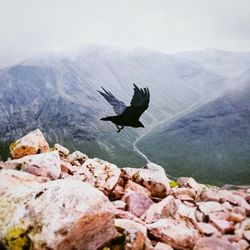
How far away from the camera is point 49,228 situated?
26.6ft

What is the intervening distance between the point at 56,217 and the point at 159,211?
18.1 feet

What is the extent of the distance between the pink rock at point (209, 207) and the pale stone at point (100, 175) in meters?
3.98

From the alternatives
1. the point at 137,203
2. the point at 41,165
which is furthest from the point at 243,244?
the point at 41,165

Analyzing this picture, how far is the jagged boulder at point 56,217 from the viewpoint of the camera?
8156 millimetres

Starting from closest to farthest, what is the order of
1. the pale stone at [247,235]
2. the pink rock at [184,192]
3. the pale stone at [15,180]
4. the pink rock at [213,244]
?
the pale stone at [15,180], the pink rock at [213,244], the pale stone at [247,235], the pink rock at [184,192]

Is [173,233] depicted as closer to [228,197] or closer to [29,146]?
[228,197]

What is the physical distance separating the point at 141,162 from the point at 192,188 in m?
146

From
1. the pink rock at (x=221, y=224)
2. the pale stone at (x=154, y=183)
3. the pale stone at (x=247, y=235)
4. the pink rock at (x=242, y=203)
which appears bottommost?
the pink rock at (x=242, y=203)

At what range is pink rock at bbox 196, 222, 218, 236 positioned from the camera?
13172 millimetres

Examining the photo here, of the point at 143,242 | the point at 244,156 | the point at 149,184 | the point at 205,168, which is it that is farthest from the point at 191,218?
the point at 244,156

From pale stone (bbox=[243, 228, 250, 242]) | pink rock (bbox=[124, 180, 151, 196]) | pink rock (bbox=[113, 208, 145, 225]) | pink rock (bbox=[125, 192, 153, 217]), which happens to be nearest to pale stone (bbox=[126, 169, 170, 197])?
pink rock (bbox=[124, 180, 151, 196])

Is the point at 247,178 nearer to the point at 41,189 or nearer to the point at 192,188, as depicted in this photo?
the point at 192,188

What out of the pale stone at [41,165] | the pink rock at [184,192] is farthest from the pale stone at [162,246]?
the pink rock at [184,192]

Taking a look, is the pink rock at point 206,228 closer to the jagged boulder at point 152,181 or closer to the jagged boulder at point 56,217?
the jagged boulder at point 152,181
